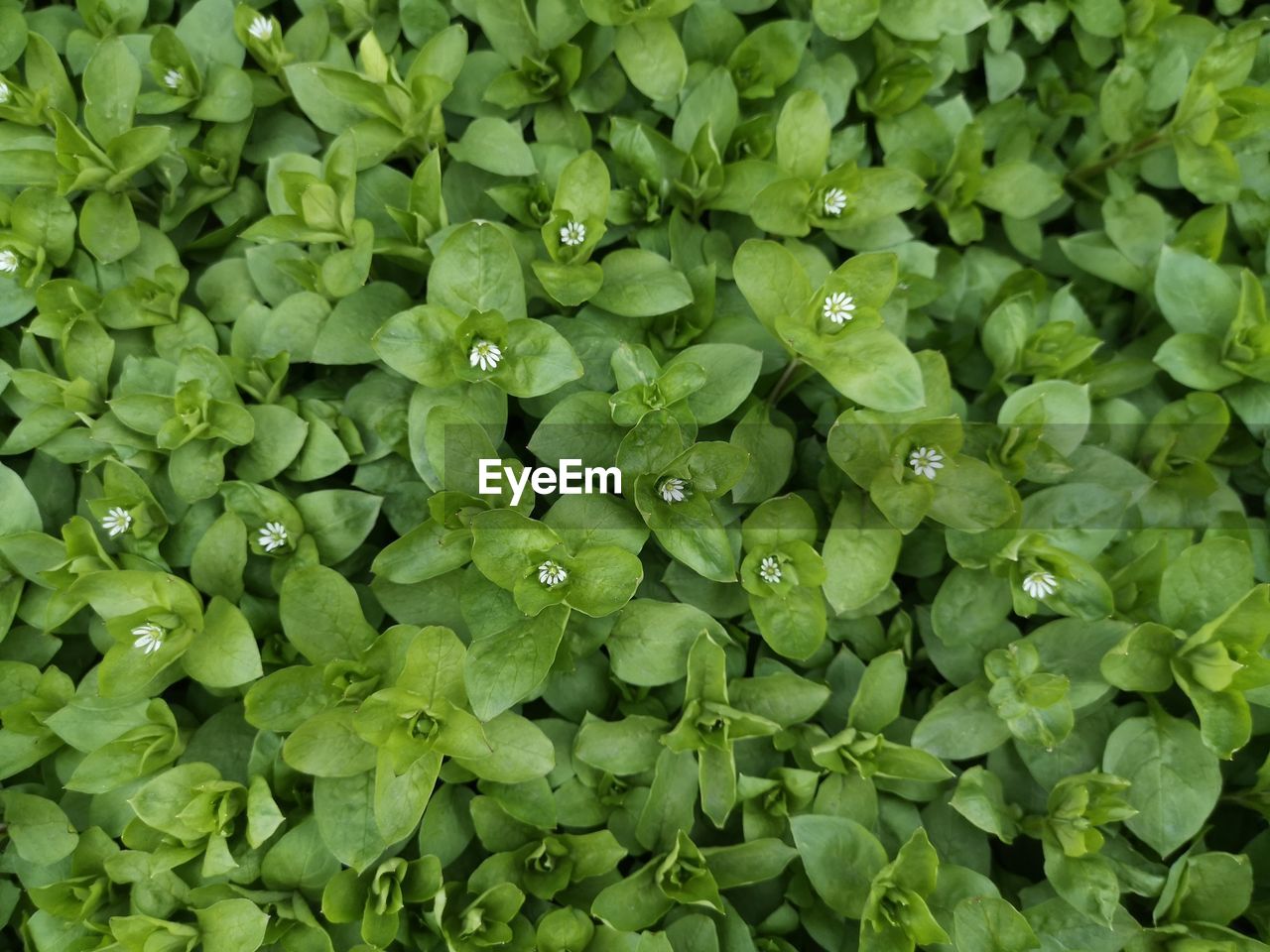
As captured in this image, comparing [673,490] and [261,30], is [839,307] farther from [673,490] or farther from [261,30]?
[261,30]

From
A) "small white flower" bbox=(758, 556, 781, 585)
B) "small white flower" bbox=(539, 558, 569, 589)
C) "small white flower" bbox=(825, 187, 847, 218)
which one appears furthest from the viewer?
"small white flower" bbox=(825, 187, 847, 218)

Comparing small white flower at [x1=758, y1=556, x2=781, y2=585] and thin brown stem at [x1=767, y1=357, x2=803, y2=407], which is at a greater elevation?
thin brown stem at [x1=767, y1=357, x2=803, y2=407]

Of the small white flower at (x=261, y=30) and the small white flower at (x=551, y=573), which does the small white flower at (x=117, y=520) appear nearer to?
the small white flower at (x=551, y=573)

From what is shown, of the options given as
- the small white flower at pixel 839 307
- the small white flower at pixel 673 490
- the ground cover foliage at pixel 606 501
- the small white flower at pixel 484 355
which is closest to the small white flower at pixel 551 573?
the ground cover foliage at pixel 606 501

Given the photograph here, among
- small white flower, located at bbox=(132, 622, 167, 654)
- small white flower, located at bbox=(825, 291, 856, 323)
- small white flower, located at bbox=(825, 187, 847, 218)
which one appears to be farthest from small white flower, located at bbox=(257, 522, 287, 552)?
small white flower, located at bbox=(825, 187, 847, 218)

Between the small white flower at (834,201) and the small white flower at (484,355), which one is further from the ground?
the small white flower at (834,201)

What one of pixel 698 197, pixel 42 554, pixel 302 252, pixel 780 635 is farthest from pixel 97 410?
pixel 780 635

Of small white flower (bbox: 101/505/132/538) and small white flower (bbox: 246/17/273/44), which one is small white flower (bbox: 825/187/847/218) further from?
small white flower (bbox: 101/505/132/538)
